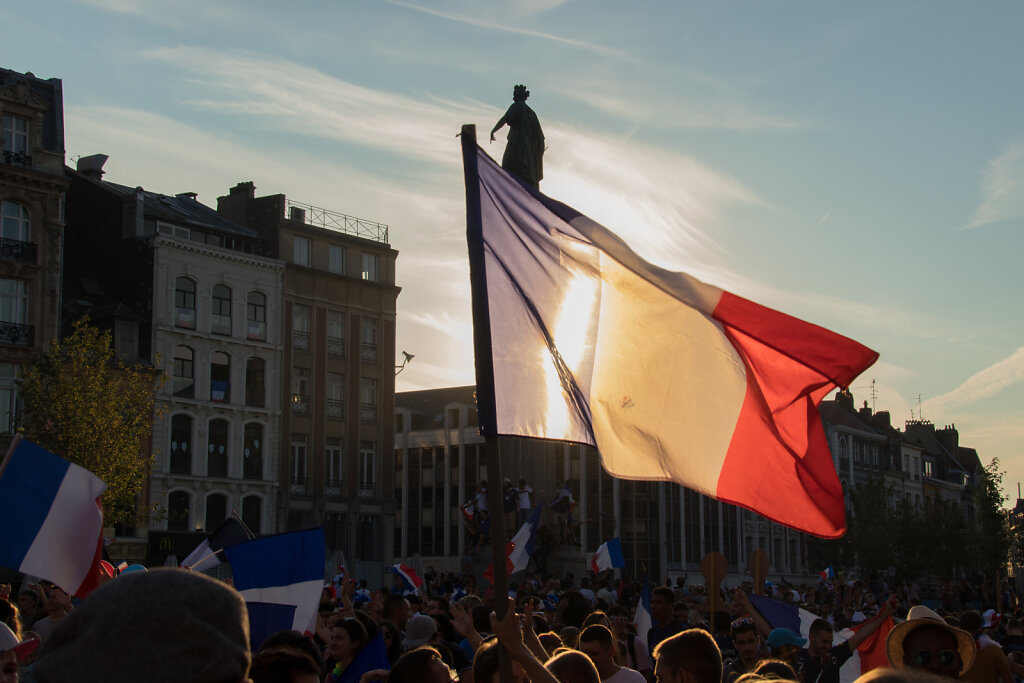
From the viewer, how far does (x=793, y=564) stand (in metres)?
93.8

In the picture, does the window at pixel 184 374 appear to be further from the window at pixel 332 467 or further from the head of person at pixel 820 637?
the head of person at pixel 820 637

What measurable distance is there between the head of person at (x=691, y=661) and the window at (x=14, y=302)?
42308mm

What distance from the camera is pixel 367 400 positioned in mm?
58250

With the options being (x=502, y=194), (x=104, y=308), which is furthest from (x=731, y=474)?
(x=104, y=308)

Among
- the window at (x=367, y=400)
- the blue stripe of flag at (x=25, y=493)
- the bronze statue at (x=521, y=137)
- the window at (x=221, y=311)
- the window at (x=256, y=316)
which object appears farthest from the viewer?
the window at (x=367, y=400)

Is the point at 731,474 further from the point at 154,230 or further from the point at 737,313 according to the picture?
the point at 154,230

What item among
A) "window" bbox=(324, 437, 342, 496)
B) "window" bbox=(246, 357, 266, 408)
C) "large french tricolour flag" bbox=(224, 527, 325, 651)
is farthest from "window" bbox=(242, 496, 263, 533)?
"large french tricolour flag" bbox=(224, 527, 325, 651)

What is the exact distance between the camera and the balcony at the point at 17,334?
142 feet

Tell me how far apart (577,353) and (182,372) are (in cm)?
4664

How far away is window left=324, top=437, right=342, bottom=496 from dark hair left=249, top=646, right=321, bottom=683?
52030mm

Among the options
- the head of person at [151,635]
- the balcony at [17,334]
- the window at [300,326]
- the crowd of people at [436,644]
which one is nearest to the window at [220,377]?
the window at [300,326]

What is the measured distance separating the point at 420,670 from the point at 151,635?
12.4 feet

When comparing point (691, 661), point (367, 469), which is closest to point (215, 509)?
point (367, 469)

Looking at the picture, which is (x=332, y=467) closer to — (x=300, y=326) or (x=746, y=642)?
(x=300, y=326)
